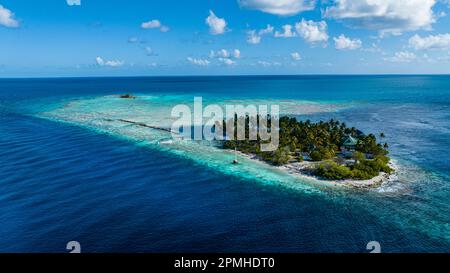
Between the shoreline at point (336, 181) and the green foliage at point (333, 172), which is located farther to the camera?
the green foliage at point (333, 172)

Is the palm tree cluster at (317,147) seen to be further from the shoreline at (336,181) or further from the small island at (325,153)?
the shoreline at (336,181)

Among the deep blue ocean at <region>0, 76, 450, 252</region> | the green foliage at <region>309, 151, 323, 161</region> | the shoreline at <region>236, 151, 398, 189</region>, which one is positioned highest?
the green foliage at <region>309, 151, 323, 161</region>

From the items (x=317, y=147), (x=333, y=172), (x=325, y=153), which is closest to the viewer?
(x=333, y=172)

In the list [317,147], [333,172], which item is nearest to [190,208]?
[333,172]

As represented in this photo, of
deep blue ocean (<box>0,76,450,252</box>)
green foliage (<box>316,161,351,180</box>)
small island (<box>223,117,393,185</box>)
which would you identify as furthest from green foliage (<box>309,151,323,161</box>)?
deep blue ocean (<box>0,76,450,252</box>)

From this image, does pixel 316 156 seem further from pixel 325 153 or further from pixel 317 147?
pixel 317 147

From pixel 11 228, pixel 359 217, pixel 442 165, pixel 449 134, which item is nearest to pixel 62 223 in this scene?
pixel 11 228

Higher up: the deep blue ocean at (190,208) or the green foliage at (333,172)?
the green foliage at (333,172)

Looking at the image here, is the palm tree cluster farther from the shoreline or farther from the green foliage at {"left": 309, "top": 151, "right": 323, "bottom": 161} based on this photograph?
the shoreline

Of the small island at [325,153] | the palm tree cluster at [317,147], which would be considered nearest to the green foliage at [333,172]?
the small island at [325,153]
